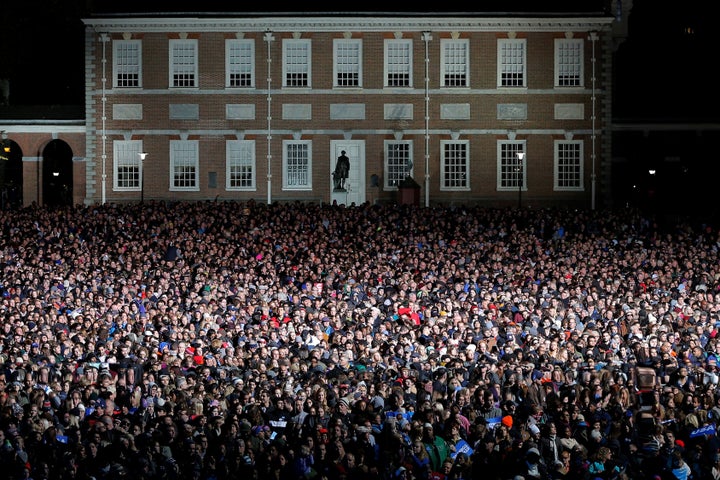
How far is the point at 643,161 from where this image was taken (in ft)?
177

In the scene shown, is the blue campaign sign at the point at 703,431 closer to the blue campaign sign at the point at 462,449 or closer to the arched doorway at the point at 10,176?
the blue campaign sign at the point at 462,449

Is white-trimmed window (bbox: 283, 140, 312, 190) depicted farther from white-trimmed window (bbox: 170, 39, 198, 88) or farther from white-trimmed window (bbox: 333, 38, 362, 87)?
white-trimmed window (bbox: 170, 39, 198, 88)

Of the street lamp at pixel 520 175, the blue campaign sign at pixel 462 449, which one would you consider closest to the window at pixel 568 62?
the street lamp at pixel 520 175

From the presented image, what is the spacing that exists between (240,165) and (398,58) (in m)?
7.55

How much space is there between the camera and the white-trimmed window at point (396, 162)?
162ft

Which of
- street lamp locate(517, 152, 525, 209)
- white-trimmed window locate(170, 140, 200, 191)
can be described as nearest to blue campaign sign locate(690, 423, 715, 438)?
street lamp locate(517, 152, 525, 209)

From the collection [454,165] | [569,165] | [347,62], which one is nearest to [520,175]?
[569,165]

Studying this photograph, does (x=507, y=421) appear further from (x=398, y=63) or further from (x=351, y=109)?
(x=398, y=63)

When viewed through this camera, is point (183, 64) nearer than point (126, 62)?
Yes

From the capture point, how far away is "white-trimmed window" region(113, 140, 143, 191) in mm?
49812

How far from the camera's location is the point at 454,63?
49.5 meters

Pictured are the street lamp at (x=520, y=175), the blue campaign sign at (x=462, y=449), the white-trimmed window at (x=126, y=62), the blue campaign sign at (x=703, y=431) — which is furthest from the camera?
the white-trimmed window at (x=126, y=62)

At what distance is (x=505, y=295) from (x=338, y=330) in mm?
5178

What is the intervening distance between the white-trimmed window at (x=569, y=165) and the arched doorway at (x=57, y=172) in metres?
29.0
